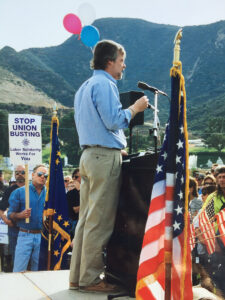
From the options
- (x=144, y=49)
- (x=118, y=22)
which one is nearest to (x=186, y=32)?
(x=144, y=49)

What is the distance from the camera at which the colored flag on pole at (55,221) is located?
19.2ft

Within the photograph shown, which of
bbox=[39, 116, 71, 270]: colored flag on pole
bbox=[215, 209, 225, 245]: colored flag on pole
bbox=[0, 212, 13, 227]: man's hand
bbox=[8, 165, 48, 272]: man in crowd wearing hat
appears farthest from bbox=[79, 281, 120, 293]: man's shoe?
bbox=[0, 212, 13, 227]: man's hand

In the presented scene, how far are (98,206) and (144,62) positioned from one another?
6406 inches

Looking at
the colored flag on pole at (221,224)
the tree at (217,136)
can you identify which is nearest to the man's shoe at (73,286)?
the colored flag on pole at (221,224)

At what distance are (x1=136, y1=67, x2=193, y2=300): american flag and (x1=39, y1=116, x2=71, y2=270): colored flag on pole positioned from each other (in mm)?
3445

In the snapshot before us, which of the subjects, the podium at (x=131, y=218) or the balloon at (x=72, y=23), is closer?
the podium at (x=131, y=218)

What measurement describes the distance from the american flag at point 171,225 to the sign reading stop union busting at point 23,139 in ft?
13.1

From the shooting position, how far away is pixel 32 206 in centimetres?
639

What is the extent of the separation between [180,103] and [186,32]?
17131cm

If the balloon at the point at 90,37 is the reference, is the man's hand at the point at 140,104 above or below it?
below

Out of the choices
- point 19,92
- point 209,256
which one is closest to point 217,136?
point 19,92

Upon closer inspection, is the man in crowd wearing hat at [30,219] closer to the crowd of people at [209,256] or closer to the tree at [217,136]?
the crowd of people at [209,256]

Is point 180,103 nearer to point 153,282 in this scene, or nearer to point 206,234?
point 153,282

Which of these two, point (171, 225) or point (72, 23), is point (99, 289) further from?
point (72, 23)
